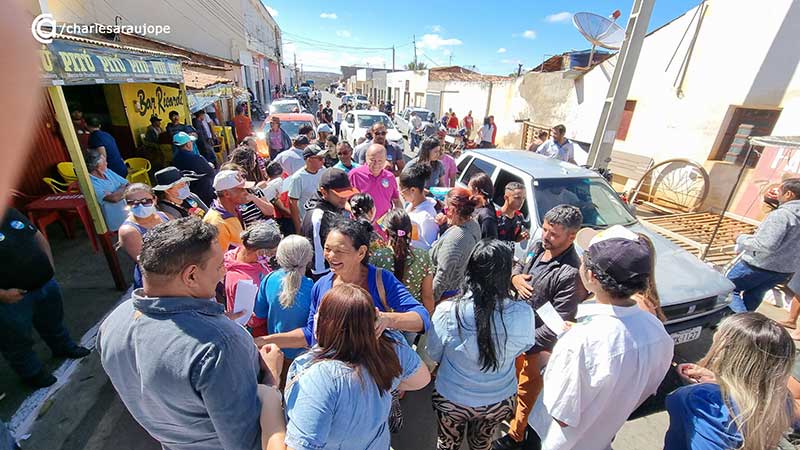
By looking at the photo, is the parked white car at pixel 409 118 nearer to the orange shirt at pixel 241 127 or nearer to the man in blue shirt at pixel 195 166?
the orange shirt at pixel 241 127

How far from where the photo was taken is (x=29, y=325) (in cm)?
280

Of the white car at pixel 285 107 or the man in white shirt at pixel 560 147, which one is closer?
the man in white shirt at pixel 560 147

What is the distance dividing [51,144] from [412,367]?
769 centimetres

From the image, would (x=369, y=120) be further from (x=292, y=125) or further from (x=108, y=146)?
(x=108, y=146)

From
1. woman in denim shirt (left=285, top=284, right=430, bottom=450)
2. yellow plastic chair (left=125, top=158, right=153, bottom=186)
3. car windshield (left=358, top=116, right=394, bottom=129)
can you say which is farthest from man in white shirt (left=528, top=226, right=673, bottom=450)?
car windshield (left=358, top=116, right=394, bottom=129)

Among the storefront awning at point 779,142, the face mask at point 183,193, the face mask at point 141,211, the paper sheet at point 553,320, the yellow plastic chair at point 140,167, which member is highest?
the storefront awning at point 779,142

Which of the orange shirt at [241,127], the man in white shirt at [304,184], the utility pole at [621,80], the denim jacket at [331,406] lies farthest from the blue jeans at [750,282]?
the orange shirt at [241,127]

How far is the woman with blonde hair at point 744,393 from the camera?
4.86ft

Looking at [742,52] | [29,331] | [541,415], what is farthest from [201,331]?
[742,52]

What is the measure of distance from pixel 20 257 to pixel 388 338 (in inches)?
120

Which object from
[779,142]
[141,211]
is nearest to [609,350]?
[141,211]

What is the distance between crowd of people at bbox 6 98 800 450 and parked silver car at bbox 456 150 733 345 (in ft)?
2.91

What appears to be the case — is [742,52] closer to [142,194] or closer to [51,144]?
[142,194]

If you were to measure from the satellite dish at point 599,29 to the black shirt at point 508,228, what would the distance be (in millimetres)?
7056
